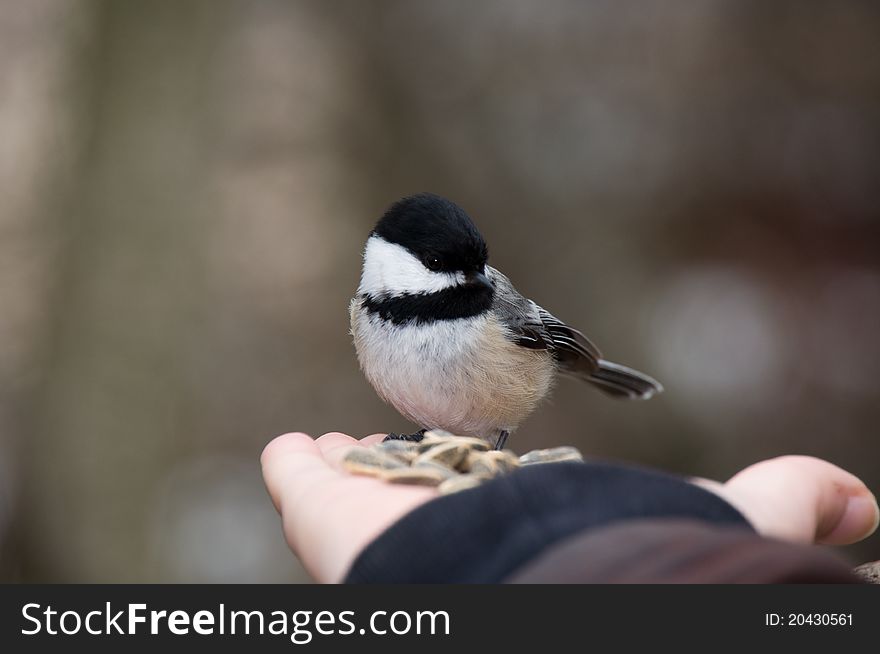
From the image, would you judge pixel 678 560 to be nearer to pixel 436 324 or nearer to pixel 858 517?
pixel 858 517

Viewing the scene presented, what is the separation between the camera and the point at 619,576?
2.90ft

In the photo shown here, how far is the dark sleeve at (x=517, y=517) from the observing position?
1006 mm

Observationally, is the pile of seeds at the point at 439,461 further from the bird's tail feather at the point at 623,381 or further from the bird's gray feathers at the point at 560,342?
the bird's tail feather at the point at 623,381

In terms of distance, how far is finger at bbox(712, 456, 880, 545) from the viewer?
45.8 inches

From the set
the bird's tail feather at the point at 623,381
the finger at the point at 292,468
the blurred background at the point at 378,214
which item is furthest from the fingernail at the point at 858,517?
the blurred background at the point at 378,214

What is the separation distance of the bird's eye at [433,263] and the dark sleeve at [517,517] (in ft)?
2.10

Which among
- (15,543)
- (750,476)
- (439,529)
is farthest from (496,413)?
(15,543)

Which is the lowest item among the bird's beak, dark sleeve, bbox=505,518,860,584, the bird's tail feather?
the bird's tail feather

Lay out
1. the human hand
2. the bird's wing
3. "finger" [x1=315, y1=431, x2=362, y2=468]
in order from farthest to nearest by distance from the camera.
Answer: the bird's wing < "finger" [x1=315, y1=431, x2=362, y2=468] < the human hand

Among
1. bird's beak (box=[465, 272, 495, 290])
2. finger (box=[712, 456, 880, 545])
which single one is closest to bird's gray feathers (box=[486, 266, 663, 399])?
bird's beak (box=[465, 272, 495, 290])

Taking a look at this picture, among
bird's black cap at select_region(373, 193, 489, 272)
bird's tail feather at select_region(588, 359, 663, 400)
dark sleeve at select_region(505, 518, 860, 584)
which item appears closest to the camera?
dark sleeve at select_region(505, 518, 860, 584)

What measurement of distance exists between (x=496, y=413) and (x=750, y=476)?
687 mm

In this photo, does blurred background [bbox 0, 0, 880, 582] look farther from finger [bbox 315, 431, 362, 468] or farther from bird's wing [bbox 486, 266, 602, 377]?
finger [bbox 315, 431, 362, 468]

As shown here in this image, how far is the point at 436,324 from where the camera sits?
1720mm
